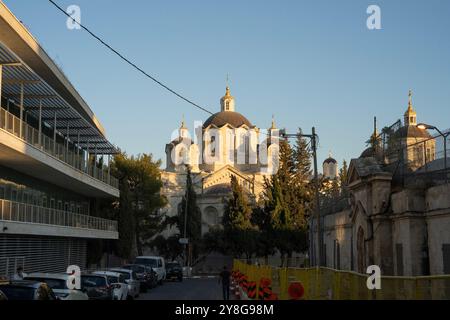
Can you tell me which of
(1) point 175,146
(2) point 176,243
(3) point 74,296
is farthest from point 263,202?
(3) point 74,296

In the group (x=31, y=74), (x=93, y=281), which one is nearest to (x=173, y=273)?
(x=31, y=74)

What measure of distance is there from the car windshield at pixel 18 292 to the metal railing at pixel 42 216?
603 inches

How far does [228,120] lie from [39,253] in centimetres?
6396

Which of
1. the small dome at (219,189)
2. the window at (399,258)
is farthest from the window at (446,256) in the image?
the small dome at (219,189)

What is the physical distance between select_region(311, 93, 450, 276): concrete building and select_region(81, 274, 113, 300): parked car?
9.59 meters

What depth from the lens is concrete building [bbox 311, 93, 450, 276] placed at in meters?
20.5

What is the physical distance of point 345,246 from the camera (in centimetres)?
3050

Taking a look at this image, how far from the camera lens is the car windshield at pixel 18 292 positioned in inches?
530

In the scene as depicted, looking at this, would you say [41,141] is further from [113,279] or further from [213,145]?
[213,145]

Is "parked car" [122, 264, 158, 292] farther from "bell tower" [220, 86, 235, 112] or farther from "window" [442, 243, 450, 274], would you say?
"bell tower" [220, 86, 235, 112]

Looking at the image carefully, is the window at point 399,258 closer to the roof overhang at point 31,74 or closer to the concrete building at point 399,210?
the concrete building at point 399,210

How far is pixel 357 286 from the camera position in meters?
13.9

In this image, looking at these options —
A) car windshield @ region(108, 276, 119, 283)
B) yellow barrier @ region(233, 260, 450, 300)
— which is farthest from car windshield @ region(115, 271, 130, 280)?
yellow barrier @ region(233, 260, 450, 300)
